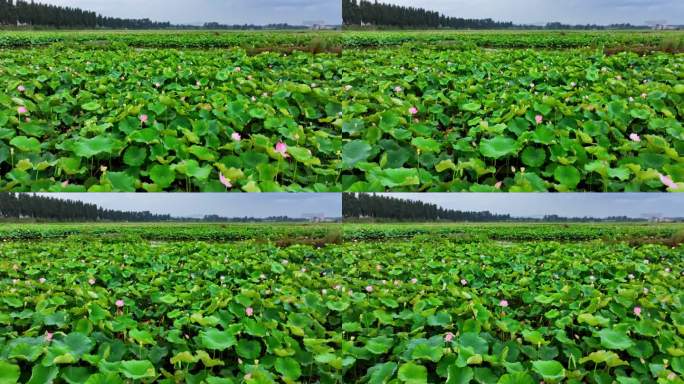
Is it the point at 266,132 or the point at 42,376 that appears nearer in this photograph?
the point at 42,376

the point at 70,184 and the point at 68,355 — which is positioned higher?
the point at 70,184

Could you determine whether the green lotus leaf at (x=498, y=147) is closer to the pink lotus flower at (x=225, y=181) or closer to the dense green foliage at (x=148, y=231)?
the pink lotus flower at (x=225, y=181)


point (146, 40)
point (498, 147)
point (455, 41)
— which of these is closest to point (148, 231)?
point (146, 40)

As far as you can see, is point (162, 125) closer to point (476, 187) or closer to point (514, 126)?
point (476, 187)

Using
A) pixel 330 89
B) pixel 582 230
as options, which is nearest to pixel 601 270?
pixel 330 89

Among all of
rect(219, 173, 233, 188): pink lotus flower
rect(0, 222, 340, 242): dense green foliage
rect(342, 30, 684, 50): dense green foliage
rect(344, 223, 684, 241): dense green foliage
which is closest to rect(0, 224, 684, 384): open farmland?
rect(219, 173, 233, 188): pink lotus flower

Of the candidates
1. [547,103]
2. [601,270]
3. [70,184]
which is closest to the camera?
[70,184]

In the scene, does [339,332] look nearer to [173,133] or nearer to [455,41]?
[173,133]
